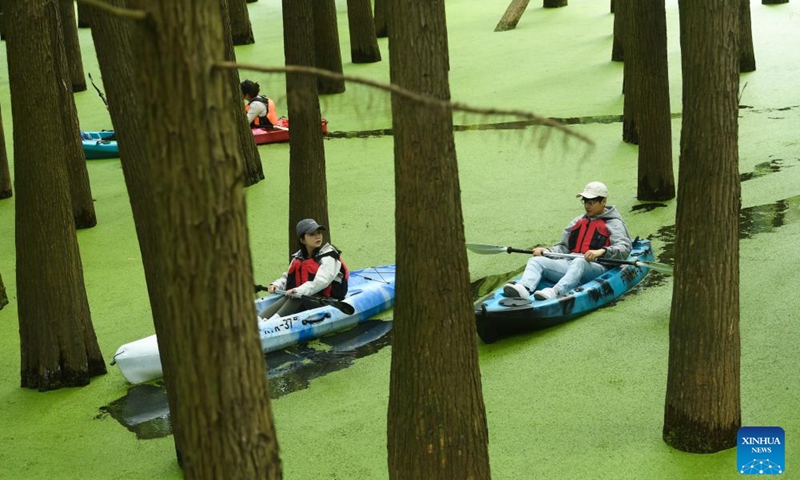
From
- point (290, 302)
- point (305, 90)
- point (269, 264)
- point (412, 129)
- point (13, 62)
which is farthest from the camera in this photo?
point (269, 264)

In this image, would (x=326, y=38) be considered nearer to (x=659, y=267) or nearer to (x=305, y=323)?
(x=305, y=323)

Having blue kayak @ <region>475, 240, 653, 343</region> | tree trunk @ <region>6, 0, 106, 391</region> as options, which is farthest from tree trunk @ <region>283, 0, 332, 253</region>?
tree trunk @ <region>6, 0, 106, 391</region>

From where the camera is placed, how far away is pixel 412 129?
14.5 feet

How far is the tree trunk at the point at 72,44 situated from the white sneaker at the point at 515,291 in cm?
768

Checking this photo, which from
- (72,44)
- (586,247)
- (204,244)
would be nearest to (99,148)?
(72,44)

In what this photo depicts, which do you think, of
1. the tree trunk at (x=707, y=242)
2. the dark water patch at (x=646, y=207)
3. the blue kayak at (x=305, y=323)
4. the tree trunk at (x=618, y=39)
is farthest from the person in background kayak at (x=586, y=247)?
the tree trunk at (x=618, y=39)

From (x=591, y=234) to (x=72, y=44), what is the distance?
950cm

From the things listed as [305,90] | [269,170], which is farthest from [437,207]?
[269,170]

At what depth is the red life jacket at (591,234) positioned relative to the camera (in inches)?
318

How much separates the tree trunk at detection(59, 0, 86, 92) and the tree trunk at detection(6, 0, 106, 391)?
6.41 metres

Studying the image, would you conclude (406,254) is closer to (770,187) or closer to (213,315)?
(213,315)

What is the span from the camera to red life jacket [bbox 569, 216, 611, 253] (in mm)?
8070

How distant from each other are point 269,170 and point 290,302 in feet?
15.0

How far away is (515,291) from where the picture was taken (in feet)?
25.0
